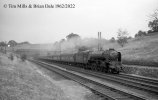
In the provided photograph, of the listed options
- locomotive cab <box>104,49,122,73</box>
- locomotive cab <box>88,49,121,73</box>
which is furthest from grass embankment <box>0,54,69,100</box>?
locomotive cab <box>88,49,121,73</box>

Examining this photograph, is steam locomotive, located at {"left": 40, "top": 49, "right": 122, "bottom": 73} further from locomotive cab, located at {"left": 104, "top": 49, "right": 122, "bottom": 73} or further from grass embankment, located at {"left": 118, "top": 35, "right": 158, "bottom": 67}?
grass embankment, located at {"left": 118, "top": 35, "right": 158, "bottom": 67}

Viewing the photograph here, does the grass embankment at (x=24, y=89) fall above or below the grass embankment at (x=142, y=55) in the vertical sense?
below

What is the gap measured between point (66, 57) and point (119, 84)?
83.7 feet

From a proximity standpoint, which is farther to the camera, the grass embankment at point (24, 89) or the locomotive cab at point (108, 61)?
the locomotive cab at point (108, 61)

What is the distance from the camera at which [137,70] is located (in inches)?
961

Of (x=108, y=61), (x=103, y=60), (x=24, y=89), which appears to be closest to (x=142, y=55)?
(x=103, y=60)

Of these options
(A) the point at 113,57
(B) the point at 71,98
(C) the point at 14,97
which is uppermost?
(A) the point at 113,57

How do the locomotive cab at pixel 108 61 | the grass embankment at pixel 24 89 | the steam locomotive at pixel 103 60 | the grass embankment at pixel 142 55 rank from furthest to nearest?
the grass embankment at pixel 142 55
the steam locomotive at pixel 103 60
the locomotive cab at pixel 108 61
the grass embankment at pixel 24 89

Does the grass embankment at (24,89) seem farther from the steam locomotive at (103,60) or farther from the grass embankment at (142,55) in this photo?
the grass embankment at (142,55)

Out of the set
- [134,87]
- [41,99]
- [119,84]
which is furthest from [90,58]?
[41,99]

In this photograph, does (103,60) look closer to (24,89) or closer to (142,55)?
Result: (24,89)

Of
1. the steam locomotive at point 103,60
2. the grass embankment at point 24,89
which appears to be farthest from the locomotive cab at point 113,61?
the grass embankment at point 24,89

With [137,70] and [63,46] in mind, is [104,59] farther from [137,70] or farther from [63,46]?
[63,46]

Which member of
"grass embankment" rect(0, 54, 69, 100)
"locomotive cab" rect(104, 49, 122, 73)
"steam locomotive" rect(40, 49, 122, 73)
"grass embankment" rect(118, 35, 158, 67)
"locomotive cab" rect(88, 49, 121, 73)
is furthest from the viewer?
"grass embankment" rect(118, 35, 158, 67)
